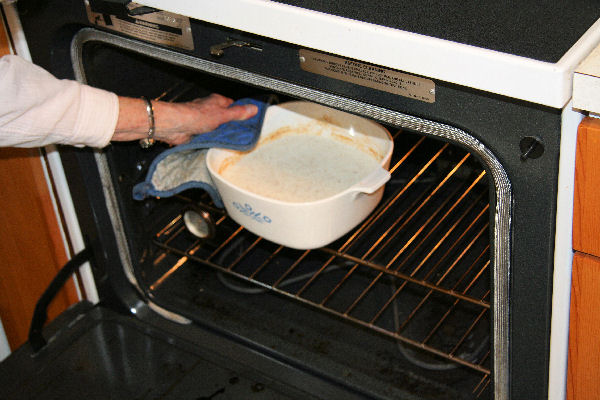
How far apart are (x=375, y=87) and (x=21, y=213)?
2.57 feet

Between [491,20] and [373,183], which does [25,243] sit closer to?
[373,183]

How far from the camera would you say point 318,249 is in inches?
54.8

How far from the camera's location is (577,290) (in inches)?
34.2

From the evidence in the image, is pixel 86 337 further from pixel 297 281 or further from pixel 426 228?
pixel 426 228

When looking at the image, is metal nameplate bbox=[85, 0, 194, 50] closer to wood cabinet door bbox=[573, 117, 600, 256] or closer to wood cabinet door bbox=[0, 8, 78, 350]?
wood cabinet door bbox=[0, 8, 78, 350]

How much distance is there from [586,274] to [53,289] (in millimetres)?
960

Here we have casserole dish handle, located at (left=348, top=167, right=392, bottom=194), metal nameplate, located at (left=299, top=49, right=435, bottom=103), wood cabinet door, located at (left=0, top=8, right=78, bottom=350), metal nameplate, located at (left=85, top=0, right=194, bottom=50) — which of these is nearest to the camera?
metal nameplate, located at (left=299, top=49, right=435, bottom=103)

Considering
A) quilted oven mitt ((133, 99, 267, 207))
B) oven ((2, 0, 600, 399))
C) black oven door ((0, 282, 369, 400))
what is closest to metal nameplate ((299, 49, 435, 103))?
Result: oven ((2, 0, 600, 399))

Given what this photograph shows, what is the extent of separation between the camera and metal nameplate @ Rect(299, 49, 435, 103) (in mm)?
835

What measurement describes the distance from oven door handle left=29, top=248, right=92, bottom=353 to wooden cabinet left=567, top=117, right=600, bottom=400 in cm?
87

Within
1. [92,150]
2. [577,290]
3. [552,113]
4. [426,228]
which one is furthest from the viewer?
[426,228]

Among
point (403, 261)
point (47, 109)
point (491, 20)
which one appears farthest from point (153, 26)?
point (403, 261)

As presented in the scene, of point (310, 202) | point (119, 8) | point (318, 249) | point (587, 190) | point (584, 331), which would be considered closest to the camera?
point (587, 190)

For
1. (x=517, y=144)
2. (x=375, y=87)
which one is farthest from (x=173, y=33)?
(x=517, y=144)
